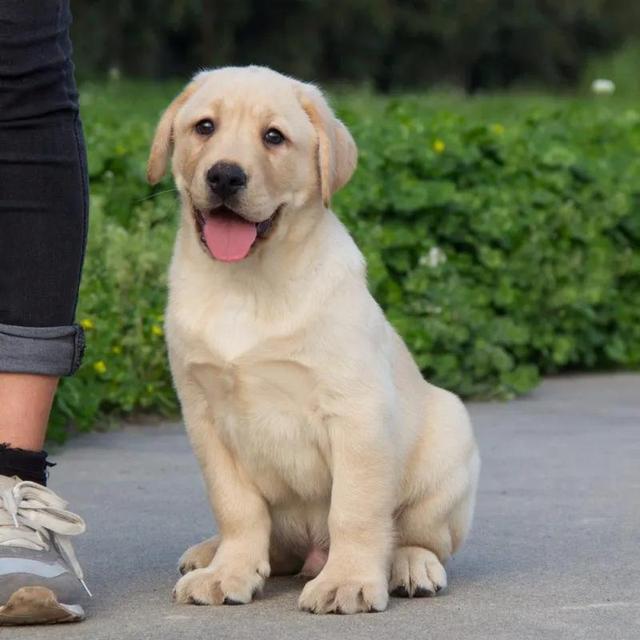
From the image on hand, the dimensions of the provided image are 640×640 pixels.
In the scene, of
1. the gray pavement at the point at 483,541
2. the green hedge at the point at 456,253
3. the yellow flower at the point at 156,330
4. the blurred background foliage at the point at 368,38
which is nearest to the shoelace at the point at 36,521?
the gray pavement at the point at 483,541

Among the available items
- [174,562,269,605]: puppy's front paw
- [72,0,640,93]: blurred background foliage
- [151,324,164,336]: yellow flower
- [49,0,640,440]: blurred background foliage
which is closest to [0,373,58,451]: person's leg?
[174,562,269,605]: puppy's front paw

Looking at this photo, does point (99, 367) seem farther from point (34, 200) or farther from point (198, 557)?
point (34, 200)

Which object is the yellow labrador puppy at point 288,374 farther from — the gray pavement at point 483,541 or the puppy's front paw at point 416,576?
the gray pavement at point 483,541

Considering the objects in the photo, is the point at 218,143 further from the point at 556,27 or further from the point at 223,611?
the point at 556,27

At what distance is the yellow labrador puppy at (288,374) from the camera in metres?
3.35

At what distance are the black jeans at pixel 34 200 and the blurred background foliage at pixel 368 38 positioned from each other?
2472 centimetres

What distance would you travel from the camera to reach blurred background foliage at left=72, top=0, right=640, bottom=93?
1203 inches

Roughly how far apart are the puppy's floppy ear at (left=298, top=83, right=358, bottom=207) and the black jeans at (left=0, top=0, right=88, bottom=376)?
537 millimetres

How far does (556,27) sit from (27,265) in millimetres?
34466

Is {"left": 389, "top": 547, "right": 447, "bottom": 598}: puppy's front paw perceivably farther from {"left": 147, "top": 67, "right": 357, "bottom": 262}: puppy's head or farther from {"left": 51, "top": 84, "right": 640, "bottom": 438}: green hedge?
{"left": 51, "top": 84, "right": 640, "bottom": 438}: green hedge

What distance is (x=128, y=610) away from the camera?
327cm

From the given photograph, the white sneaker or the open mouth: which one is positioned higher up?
the open mouth

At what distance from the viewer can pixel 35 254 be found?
130 inches

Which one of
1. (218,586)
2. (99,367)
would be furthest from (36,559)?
(99,367)
